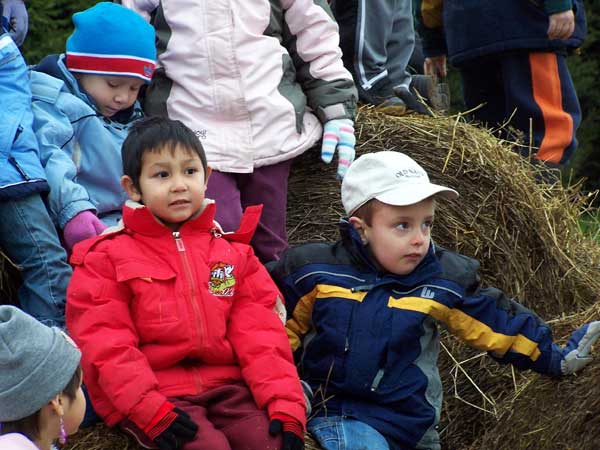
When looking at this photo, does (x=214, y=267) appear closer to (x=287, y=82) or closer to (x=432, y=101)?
(x=287, y=82)

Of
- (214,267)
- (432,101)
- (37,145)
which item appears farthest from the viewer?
(432,101)

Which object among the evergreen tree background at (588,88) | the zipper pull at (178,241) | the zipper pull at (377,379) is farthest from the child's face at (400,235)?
the evergreen tree background at (588,88)

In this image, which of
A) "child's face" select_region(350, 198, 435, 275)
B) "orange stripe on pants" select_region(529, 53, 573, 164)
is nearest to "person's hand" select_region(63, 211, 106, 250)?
"child's face" select_region(350, 198, 435, 275)

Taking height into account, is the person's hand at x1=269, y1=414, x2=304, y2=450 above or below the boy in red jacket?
below

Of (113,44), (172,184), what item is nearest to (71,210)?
(172,184)

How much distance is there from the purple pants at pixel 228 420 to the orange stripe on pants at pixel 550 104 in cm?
269

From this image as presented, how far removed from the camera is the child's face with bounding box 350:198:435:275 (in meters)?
3.91

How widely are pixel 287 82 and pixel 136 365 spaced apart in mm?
1688

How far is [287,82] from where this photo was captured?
4.73 m

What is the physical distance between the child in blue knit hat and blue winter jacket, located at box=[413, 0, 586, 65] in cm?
209

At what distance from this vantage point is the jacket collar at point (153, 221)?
3.66 metres

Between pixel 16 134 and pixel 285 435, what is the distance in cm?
138

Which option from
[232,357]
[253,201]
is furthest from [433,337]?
[253,201]

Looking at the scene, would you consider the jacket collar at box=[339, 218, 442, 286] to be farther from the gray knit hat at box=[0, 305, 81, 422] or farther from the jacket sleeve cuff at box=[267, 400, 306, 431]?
the gray knit hat at box=[0, 305, 81, 422]
